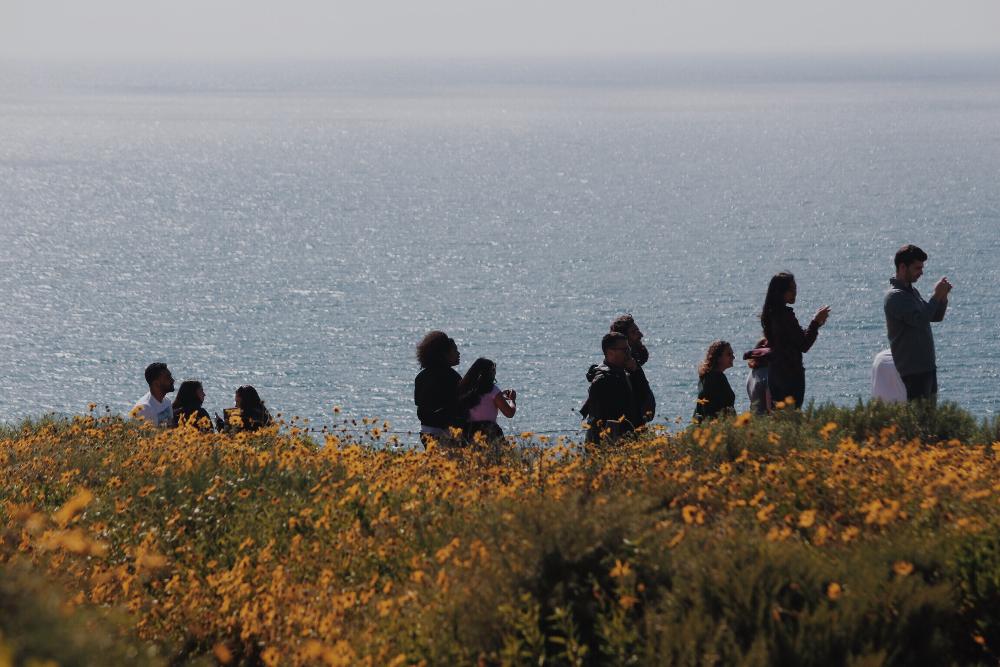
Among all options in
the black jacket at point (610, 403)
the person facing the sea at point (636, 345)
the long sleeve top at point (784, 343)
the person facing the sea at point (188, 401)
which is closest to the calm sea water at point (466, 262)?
the long sleeve top at point (784, 343)

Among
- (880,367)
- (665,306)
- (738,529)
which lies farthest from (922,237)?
(738,529)

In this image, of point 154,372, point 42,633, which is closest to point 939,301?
point 154,372

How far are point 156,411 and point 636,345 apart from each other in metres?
4.55

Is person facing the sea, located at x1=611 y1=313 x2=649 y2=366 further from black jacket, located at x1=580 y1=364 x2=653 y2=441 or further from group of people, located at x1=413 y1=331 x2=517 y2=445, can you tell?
group of people, located at x1=413 y1=331 x2=517 y2=445

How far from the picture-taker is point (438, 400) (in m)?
9.97

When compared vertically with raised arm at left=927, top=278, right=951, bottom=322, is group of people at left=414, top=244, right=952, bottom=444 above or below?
below

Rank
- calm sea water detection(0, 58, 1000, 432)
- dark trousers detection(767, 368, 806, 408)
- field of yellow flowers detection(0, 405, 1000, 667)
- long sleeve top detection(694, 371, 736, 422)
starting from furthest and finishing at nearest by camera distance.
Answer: calm sea water detection(0, 58, 1000, 432) < dark trousers detection(767, 368, 806, 408) < long sleeve top detection(694, 371, 736, 422) < field of yellow flowers detection(0, 405, 1000, 667)

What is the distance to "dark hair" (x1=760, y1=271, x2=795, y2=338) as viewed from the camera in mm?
9945

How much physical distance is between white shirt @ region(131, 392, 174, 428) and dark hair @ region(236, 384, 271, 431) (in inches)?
29.7

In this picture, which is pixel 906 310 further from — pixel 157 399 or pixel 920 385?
pixel 157 399

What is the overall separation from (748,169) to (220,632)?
10779cm

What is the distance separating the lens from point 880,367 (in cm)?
1019

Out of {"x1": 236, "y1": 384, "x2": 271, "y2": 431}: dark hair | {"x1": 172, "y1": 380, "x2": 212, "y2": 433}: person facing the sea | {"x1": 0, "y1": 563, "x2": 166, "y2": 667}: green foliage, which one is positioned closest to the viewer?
{"x1": 0, "y1": 563, "x2": 166, "y2": 667}: green foliage

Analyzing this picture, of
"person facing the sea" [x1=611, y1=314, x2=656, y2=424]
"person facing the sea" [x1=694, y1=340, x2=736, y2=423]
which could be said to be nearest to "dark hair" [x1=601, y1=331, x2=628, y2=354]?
"person facing the sea" [x1=611, y1=314, x2=656, y2=424]
